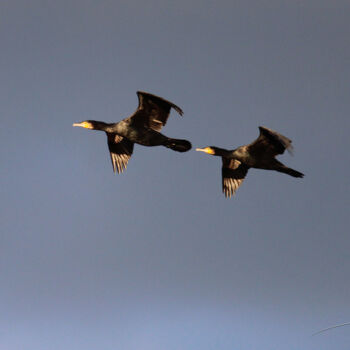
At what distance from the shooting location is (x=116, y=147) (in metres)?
A: 17.6

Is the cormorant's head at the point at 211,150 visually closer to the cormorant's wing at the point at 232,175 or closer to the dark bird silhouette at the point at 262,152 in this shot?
the dark bird silhouette at the point at 262,152

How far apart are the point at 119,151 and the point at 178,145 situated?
2.09 metres

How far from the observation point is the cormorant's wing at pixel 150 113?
15969mm

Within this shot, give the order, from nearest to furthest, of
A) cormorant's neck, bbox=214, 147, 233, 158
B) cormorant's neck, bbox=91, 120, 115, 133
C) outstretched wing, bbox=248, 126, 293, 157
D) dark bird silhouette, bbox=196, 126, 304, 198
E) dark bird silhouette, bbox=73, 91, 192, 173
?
outstretched wing, bbox=248, 126, 293, 157
dark bird silhouette, bbox=196, 126, 304, 198
dark bird silhouette, bbox=73, 91, 192, 173
cormorant's neck, bbox=91, 120, 115, 133
cormorant's neck, bbox=214, 147, 233, 158

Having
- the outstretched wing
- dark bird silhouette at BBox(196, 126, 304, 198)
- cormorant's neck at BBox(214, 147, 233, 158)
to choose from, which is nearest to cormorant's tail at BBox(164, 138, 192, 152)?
dark bird silhouette at BBox(196, 126, 304, 198)

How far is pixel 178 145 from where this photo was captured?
16172 mm

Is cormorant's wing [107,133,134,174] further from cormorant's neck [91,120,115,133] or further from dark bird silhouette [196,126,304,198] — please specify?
dark bird silhouette [196,126,304,198]

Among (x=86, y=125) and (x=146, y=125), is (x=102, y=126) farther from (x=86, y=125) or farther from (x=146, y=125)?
(x=146, y=125)

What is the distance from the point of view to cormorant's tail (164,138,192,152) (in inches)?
634

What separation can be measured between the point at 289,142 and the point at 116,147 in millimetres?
4739

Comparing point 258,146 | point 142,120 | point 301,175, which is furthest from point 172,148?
point 301,175

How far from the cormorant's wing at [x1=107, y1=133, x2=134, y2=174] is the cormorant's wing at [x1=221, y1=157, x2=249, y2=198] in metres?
2.42

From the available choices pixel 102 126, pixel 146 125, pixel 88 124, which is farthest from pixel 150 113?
pixel 88 124

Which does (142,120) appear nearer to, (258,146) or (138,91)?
(138,91)
